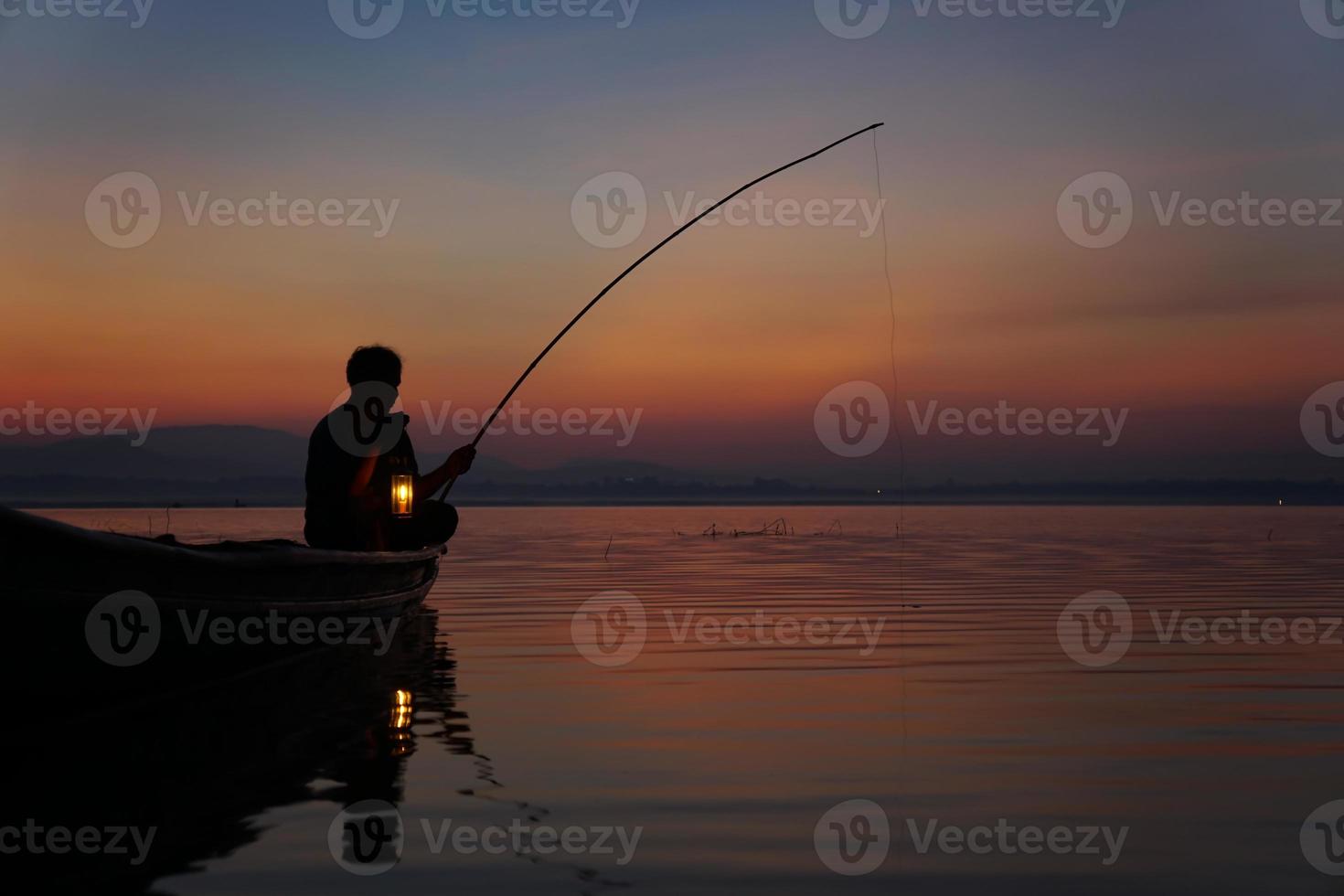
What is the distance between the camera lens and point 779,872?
16.1ft

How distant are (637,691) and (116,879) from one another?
16.8ft

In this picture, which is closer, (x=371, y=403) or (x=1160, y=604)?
(x=371, y=403)

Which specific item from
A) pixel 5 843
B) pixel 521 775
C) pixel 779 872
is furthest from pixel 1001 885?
pixel 5 843

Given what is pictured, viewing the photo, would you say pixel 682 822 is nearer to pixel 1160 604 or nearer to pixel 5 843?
pixel 5 843

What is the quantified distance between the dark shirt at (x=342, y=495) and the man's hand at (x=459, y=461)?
869 millimetres

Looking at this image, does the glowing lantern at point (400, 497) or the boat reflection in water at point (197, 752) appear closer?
the boat reflection in water at point (197, 752)
